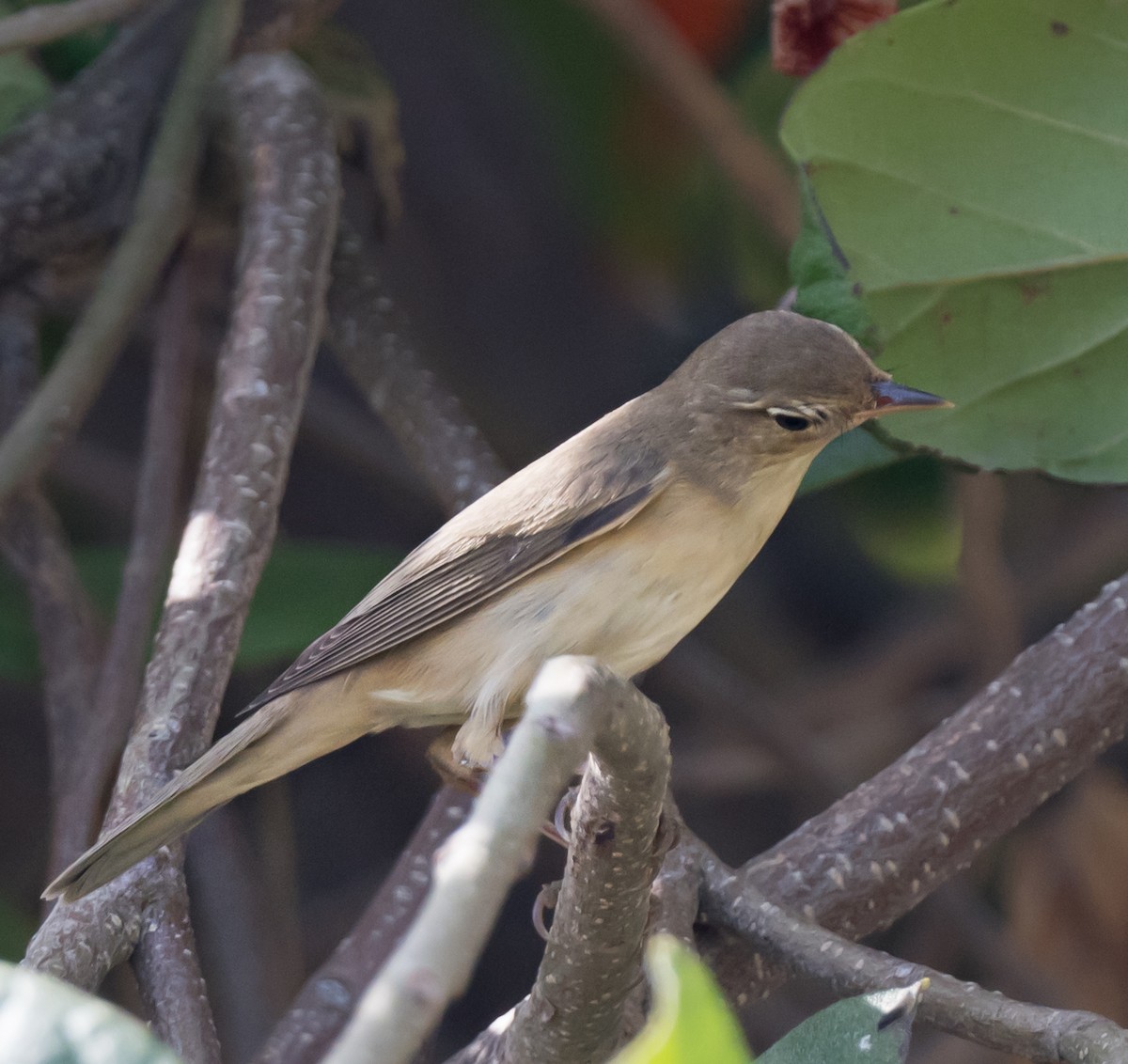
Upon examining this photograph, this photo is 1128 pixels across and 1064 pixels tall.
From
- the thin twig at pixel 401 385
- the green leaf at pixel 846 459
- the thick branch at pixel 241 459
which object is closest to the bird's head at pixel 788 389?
the green leaf at pixel 846 459

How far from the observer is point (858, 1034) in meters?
1.38

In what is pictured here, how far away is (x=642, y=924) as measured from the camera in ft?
5.45

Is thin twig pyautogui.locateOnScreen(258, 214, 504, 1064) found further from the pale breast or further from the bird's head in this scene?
the bird's head

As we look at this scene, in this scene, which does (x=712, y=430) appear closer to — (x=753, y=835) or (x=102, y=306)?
(x=102, y=306)

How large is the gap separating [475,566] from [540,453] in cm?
199

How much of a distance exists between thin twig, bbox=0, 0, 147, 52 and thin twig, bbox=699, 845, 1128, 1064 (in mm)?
1936

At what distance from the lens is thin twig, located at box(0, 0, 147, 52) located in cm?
251

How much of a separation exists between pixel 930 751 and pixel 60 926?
4.80ft

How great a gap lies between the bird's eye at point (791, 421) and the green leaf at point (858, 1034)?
1.12 metres

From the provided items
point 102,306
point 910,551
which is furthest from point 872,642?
point 102,306

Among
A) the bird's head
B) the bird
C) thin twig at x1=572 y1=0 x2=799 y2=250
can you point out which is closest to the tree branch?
thin twig at x1=572 y1=0 x2=799 y2=250

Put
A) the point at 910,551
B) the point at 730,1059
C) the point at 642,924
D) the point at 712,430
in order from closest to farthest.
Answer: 1. the point at 730,1059
2. the point at 642,924
3. the point at 712,430
4. the point at 910,551

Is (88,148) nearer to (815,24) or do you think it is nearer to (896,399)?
(815,24)

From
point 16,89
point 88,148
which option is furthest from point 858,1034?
point 16,89
